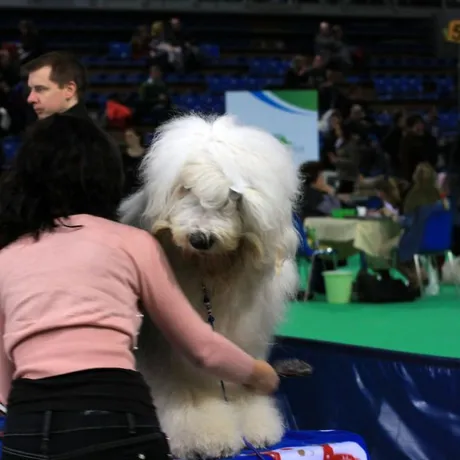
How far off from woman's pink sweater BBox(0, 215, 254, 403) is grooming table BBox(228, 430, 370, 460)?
393mm

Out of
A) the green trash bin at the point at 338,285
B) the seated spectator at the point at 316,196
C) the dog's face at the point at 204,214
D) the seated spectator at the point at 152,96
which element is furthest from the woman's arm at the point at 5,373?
the seated spectator at the point at 152,96

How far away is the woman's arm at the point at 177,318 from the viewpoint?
1805 millimetres

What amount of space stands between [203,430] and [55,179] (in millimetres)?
658

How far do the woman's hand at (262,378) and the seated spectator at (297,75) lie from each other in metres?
11.2

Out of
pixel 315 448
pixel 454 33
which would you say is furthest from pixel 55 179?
pixel 454 33

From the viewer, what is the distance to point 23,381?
5.63 feet

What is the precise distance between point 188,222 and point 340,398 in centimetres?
140

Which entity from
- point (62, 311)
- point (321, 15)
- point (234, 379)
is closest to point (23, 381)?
point (62, 311)

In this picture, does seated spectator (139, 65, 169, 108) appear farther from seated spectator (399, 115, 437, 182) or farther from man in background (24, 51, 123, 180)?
man in background (24, 51, 123, 180)

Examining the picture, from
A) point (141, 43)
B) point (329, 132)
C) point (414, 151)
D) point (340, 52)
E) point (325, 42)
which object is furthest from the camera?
point (340, 52)

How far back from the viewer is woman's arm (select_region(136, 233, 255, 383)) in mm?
1805

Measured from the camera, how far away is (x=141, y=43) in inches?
547

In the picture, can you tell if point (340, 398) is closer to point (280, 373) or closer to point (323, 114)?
point (280, 373)

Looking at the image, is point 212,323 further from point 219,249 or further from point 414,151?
point 414,151
